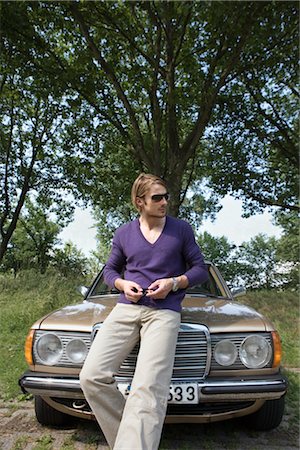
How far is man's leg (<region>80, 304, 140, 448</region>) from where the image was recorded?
2305 mm

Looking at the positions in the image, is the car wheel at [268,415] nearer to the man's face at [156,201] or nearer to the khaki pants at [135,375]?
the khaki pants at [135,375]

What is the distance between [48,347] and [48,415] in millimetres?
711

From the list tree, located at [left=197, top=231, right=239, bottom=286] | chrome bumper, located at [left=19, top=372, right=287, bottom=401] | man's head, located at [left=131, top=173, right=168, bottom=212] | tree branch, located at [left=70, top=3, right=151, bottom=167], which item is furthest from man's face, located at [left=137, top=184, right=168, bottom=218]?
tree, located at [left=197, top=231, right=239, bottom=286]

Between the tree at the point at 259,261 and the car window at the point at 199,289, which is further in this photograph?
the tree at the point at 259,261

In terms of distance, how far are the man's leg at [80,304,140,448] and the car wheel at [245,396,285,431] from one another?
139 centimetres

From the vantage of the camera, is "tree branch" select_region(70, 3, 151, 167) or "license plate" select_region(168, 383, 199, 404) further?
"tree branch" select_region(70, 3, 151, 167)

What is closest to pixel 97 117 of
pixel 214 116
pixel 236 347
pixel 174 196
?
pixel 214 116

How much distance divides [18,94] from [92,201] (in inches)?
236

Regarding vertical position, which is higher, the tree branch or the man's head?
the tree branch

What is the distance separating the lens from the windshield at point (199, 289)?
414 cm

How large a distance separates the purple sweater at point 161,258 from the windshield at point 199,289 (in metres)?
1.34

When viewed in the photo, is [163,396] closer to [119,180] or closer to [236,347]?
[236,347]

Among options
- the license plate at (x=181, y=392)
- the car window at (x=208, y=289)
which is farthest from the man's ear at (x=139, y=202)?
the car window at (x=208, y=289)

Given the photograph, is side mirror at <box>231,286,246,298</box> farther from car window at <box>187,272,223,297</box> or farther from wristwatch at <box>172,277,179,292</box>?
wristwatch at <box>172,277,179,292</box>
